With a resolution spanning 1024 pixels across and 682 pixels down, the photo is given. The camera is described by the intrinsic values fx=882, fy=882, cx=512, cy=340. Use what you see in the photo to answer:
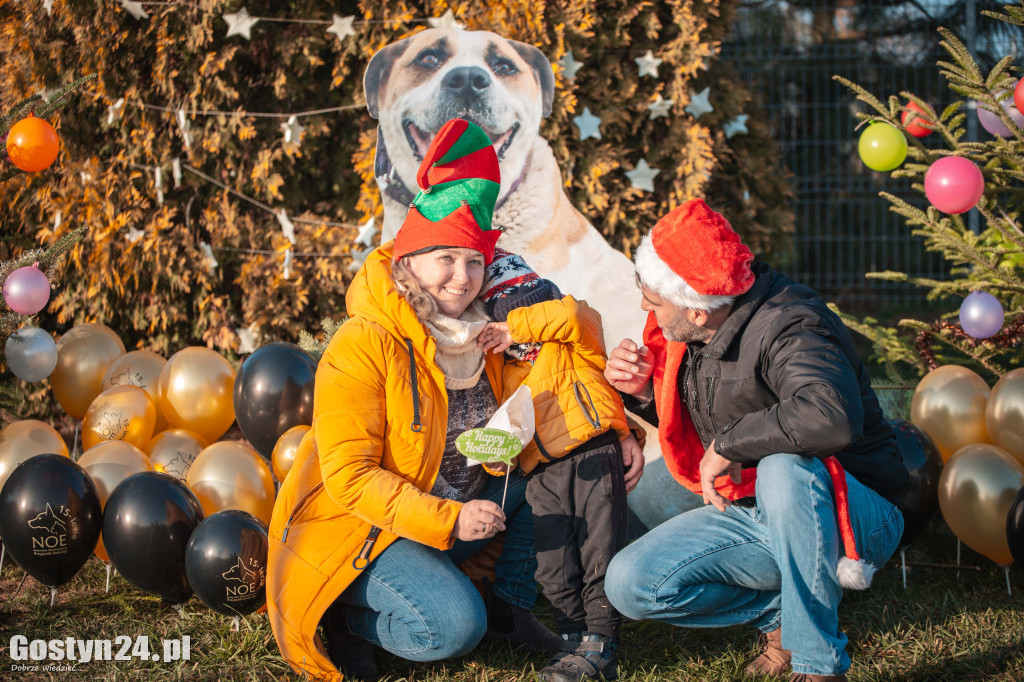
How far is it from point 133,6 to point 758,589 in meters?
4.38

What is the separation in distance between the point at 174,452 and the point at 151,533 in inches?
29.5

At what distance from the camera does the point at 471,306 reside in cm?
274

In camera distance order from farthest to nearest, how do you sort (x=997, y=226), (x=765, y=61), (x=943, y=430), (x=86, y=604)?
(x=765, y=61) → (x=997, y=226) → (x=943, y=430) → (x=86, y=604)

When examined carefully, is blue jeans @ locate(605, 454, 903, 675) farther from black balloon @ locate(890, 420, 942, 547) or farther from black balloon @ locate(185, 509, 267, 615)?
black balloon @ locate(185, 509, 267, 615)

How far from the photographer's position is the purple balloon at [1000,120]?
3.78 m

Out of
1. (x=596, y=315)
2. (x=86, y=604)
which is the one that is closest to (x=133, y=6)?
(x=86, y=604)

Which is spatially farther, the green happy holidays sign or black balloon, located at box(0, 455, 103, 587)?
black balloon, located at box(0, 455, 103, 587)

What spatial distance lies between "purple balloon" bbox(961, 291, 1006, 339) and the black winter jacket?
1216 millimetres

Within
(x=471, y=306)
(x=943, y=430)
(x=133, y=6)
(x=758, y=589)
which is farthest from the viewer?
(x=133, y=6)

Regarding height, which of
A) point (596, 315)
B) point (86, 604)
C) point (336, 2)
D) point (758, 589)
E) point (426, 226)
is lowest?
point (86, 604)

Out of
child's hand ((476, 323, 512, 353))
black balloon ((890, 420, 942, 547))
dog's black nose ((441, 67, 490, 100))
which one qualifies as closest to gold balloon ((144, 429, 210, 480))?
child's hand ((476, 323, 512, 353))

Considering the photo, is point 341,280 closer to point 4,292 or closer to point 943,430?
point 4,292

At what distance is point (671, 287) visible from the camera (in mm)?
2377

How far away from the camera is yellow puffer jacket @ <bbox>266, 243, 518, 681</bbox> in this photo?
240 centimetres
